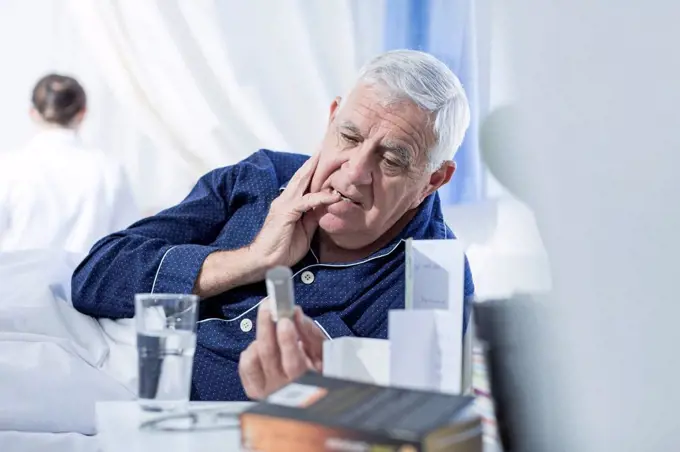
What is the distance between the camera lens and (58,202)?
3.26m

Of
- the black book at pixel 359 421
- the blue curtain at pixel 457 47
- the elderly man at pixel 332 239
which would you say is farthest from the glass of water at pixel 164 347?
the blue curtain at pixel 457 47

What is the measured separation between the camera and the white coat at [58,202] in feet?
10.6

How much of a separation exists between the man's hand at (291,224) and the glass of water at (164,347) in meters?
0.59

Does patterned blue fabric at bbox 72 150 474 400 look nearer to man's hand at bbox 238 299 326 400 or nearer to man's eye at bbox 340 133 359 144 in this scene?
man's eye at bbox 340 133 359 144

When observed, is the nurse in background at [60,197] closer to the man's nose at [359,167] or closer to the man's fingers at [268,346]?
the man's nose at [359,167]

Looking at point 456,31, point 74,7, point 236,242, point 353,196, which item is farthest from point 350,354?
point 74,7

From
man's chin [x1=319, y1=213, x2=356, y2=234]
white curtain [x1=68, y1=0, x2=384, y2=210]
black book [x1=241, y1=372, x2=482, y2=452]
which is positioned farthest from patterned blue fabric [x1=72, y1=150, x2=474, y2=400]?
white curtain [x1=68, y1=0, x2=384, y2=210]

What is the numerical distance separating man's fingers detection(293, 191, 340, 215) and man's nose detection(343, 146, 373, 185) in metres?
0.04

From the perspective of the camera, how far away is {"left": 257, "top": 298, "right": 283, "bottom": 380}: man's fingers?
98 centimetres

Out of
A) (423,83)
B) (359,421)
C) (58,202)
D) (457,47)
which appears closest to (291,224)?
(423,83)

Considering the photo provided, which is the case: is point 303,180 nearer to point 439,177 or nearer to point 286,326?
point 439,177

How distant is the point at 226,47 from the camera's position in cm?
357

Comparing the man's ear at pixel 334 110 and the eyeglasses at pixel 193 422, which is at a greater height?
the man's ear at pixel 334 110

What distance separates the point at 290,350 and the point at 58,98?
9.12ft
